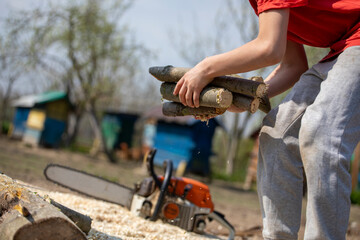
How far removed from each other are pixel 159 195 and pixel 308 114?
2.20 metres

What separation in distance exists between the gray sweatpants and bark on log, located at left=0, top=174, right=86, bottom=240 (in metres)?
0.98

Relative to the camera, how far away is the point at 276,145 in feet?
6.04

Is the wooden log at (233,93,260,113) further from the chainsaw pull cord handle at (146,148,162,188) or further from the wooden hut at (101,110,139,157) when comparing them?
the wooden hut at (101,110,139,157)

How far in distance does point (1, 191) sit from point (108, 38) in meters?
14.1

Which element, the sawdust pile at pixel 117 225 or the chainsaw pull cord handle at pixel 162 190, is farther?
the chainsaw pull cord handle at pixel 162 190

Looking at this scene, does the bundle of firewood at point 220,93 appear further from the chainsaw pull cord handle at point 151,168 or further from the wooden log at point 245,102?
the chainsaw pull cord handle at point 151,168

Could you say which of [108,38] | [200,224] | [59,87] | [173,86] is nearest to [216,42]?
[108,38]

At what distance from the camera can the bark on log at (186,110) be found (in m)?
2.07

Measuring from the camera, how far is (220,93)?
1895 millimetres

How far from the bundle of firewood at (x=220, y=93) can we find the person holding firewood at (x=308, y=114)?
3.1 inches

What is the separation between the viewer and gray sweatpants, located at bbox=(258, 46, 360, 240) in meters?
1.51

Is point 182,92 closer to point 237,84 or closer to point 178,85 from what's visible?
point 178,85

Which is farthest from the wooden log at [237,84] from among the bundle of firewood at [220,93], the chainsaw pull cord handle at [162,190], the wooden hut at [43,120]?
the wooden hut at [43,120]

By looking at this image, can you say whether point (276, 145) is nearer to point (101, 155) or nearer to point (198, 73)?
point (198, 73)
